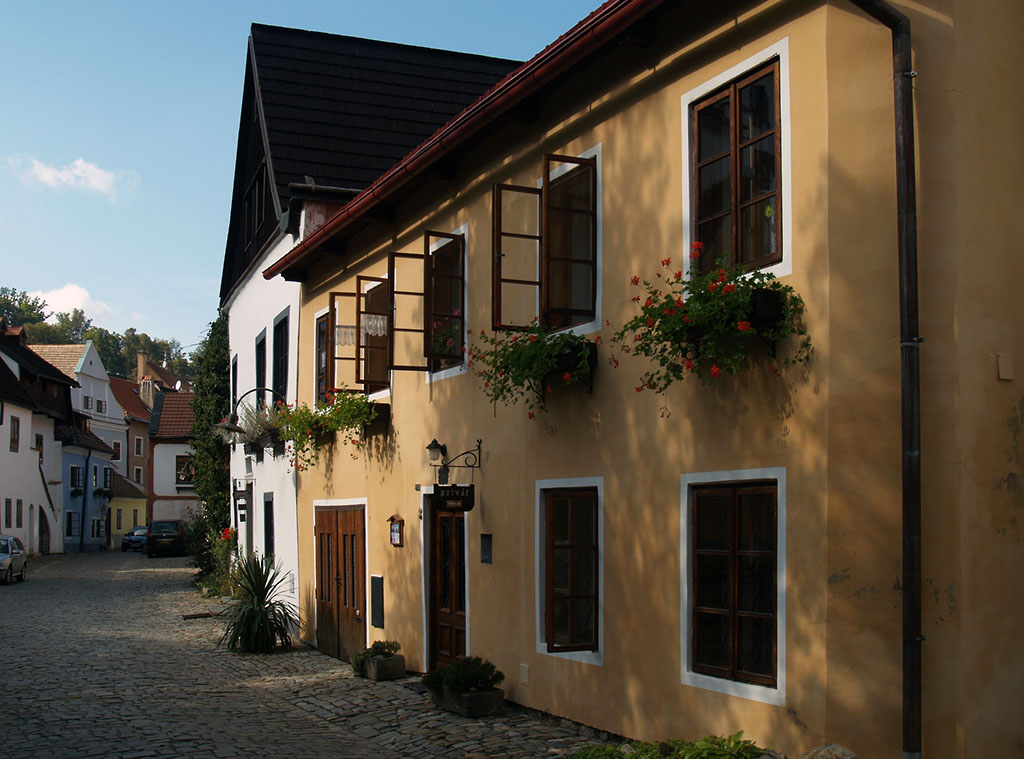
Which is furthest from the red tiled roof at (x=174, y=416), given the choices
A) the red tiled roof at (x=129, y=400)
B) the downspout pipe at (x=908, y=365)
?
the downspout pipe at (x=908, y=365)

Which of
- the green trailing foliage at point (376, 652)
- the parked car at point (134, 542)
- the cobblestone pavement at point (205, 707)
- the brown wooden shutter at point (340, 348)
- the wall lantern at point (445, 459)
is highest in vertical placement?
the brown wooden shutter at point (340, 348)

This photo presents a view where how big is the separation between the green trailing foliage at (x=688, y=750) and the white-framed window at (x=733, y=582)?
0.34m

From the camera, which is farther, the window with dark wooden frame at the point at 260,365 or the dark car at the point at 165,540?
the dark car at the point at 165,540

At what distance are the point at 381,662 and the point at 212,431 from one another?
15.1m

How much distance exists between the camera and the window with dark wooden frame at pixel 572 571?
31.1 feet

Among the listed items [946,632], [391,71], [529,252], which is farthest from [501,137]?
[391,71]

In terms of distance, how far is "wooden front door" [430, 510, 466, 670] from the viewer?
481 inches

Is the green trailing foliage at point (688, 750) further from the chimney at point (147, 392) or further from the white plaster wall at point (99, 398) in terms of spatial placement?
the chimney at point (147, 392)

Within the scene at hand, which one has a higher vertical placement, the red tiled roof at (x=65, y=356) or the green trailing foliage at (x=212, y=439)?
the red tiled roof at (x=65, y=356)

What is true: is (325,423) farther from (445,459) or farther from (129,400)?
(129,400)

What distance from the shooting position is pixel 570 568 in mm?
9812

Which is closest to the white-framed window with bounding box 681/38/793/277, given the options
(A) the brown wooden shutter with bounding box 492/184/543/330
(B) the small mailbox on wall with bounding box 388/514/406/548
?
(A) the brown wooden shutter with bounding box 492/184/543/330

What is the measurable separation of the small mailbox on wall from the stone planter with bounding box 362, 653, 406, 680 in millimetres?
1340

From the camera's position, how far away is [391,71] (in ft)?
74.2
